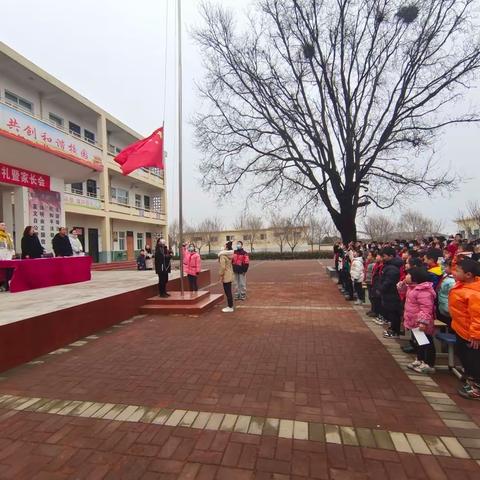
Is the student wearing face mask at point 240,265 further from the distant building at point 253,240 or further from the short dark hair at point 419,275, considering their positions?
the distant building at point 253,240

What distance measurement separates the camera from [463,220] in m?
49.8

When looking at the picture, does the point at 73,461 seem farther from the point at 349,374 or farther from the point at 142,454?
the point at 349,374

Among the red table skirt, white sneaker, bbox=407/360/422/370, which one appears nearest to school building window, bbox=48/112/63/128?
the red table skirt

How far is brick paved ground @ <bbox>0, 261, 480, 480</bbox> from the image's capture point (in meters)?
2.74

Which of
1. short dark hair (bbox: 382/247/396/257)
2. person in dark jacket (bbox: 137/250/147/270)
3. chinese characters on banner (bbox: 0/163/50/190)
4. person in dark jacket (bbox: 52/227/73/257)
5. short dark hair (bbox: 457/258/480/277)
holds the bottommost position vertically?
person in dark jacket (bbox: 137/250/147/270)

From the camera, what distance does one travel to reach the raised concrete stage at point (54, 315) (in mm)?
5117

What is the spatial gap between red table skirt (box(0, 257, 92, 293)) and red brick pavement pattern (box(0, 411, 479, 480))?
20.9 feet

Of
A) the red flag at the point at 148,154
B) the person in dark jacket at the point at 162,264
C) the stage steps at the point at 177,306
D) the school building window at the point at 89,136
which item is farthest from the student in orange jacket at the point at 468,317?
the school building window at the point at 89,136

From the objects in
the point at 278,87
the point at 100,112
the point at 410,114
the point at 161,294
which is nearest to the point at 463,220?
the point at 410,114

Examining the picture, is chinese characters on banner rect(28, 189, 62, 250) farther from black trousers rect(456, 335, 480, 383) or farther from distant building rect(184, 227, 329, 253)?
distant building rect(184, 227, 329, 253)

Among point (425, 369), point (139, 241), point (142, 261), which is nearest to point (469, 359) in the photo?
point (425, 369)

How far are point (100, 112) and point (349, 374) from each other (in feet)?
86.0

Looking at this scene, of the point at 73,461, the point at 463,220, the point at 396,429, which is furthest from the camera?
the point at 463,220

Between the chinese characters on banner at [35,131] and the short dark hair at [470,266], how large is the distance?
38.5 feet
